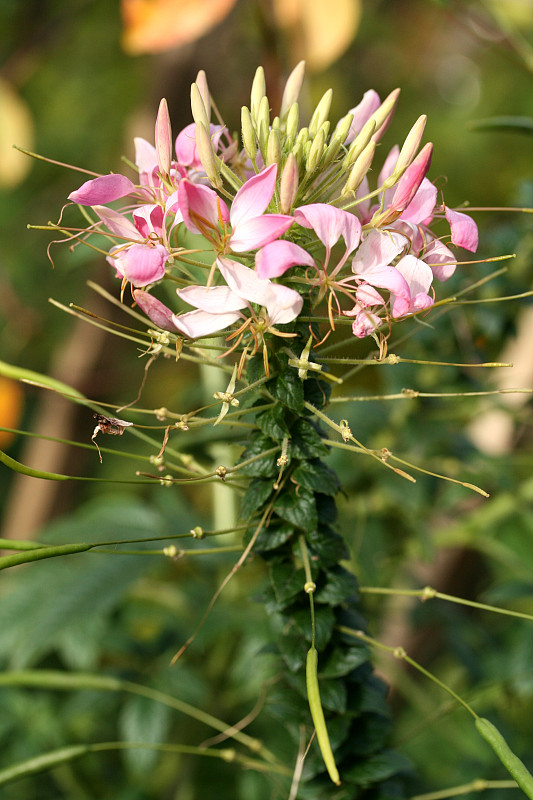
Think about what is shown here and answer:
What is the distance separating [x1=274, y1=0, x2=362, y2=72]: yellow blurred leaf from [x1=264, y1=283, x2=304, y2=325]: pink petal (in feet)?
3.66

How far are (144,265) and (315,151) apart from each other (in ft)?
0.56

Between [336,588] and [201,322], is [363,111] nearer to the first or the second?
[201,322]

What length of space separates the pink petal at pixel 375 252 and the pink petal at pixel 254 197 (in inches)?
3.5

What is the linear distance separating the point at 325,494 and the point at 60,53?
10.0 ft

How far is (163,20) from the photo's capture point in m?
1.26

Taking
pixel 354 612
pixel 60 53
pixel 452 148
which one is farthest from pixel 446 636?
pixel 60 53

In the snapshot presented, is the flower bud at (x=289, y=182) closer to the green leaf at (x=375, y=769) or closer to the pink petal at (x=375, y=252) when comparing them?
the pink petal at (x=375, y=252)

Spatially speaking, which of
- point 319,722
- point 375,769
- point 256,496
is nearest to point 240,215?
point 256,496

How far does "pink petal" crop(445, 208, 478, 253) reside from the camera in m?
0.55

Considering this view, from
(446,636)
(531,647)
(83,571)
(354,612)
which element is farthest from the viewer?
(446,636)

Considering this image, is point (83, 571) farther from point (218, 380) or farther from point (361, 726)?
point (361, 726)

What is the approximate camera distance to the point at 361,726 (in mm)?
636

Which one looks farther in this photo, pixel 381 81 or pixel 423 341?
pixel 381 81

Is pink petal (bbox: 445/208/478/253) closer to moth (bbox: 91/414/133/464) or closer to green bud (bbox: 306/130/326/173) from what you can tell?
green bud (bbox: 306/130/326/173)
